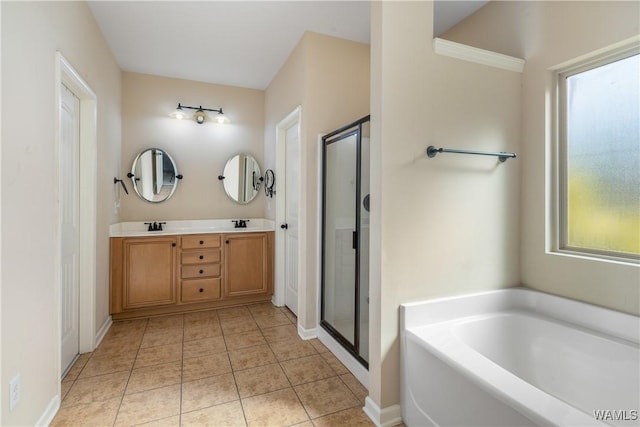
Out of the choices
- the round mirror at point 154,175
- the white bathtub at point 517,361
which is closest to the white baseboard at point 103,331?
the round mirror at point 154,175

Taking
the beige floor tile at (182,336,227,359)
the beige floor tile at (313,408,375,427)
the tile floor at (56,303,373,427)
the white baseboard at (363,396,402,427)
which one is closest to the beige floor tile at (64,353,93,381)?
the tile floor at (56,303,373,427)

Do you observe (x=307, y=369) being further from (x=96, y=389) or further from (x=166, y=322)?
(x=166, y=322)

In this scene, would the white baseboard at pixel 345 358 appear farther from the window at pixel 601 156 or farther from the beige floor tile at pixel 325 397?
the window at pixel 601 156

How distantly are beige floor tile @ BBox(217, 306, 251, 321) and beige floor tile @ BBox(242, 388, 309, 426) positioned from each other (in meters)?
1.41

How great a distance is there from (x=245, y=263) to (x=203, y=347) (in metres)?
1.12

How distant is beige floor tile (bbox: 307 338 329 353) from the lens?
8.15ft

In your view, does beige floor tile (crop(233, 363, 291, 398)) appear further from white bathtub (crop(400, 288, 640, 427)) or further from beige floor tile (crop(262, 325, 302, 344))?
white bathtub (crop(400, 288, 640, 427))

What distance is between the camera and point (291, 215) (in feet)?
10.8

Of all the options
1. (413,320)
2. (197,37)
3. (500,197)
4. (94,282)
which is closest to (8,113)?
(94,282)

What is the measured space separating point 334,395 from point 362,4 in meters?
2.69

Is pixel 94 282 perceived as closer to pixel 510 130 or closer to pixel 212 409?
pixel 212 409

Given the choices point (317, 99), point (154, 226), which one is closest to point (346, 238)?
point (317, 99)

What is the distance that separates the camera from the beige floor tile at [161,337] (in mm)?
2611

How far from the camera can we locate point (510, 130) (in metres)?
1.98
